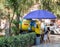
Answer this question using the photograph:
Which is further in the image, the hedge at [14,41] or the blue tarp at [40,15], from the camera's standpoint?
the blue tarp at [40,15]

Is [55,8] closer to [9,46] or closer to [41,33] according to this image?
[41,33]

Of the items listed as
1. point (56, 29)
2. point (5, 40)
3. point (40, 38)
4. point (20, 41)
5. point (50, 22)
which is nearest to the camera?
point (5, 40)

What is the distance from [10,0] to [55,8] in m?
14.4

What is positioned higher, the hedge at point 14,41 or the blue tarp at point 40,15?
the blue tarp at point 40,15

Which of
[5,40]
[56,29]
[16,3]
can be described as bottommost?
[56,29]

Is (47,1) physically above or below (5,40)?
A: above

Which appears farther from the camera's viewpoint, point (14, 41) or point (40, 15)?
point (40, 15)

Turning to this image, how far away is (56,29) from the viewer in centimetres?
2809

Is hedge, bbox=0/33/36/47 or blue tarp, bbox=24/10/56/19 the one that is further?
blue tarp, bbox=24/10/56/19

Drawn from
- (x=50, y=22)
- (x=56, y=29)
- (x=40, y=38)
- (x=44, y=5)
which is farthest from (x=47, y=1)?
(x=50, y=22)

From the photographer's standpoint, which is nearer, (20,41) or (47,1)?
(20,41)

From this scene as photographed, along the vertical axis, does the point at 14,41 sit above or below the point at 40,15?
below

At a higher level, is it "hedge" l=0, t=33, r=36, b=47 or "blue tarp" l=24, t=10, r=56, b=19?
"blue tarp" l=24, t=10, r=56, b=19

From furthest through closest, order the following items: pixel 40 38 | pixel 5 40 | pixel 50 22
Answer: pixel 50 22 → pixel 40 38 → pixel 5 40
